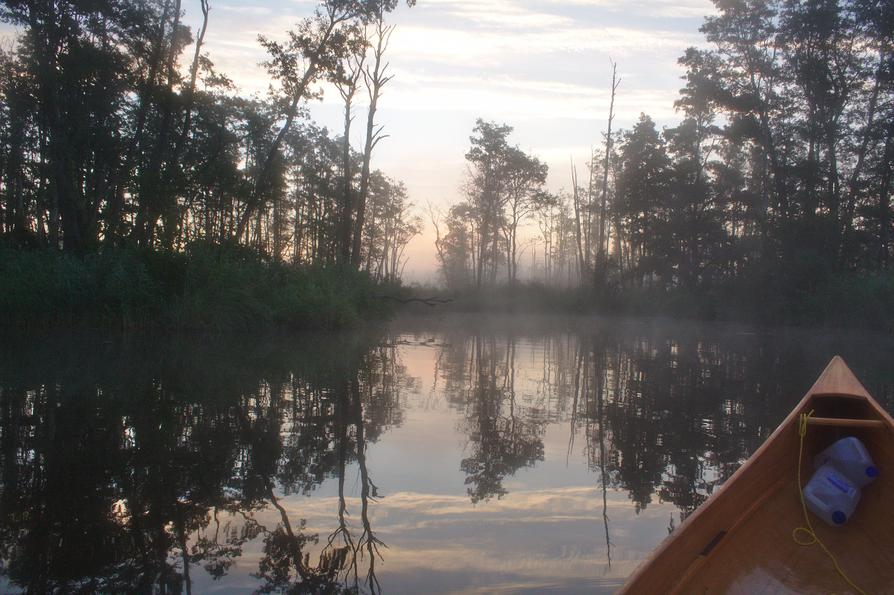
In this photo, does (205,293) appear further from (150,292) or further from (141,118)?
(141,118)

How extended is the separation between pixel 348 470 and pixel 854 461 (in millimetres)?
3190

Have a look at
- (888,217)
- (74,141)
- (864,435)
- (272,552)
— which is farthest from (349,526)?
(888,217)

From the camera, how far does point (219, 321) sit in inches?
585

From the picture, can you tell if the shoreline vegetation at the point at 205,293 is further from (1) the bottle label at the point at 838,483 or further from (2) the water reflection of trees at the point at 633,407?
(1) the bottle label at the point at 838,483

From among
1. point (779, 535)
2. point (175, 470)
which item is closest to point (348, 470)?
point (175, 470)

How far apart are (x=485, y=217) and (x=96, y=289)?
3132 centimetres

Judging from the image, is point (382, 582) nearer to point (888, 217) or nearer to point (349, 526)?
point (349, 526)

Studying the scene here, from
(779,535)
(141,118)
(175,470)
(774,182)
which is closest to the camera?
(779,535)

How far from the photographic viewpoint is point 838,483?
11.7 feet

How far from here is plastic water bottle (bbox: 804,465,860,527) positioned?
3.48m

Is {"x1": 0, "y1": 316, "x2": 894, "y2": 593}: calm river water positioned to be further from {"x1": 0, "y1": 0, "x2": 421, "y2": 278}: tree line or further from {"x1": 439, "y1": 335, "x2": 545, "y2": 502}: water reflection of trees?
{"x1": 0, "y1": 0, "x2": 421, "y2": 278}: tree line

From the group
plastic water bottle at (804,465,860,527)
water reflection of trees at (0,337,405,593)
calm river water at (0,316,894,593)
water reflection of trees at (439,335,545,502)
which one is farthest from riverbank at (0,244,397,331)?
plastic water bottle at (804,465,860,527)

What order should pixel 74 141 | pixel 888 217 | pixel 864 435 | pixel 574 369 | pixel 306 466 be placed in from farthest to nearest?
1. pixel 888 217
2. pixel 74 141
3. pixel 574 369
4. pixel 306 466
5. pixel 864 435

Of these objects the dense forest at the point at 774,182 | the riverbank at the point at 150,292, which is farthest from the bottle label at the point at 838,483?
the dense forest at the point at 774,182
